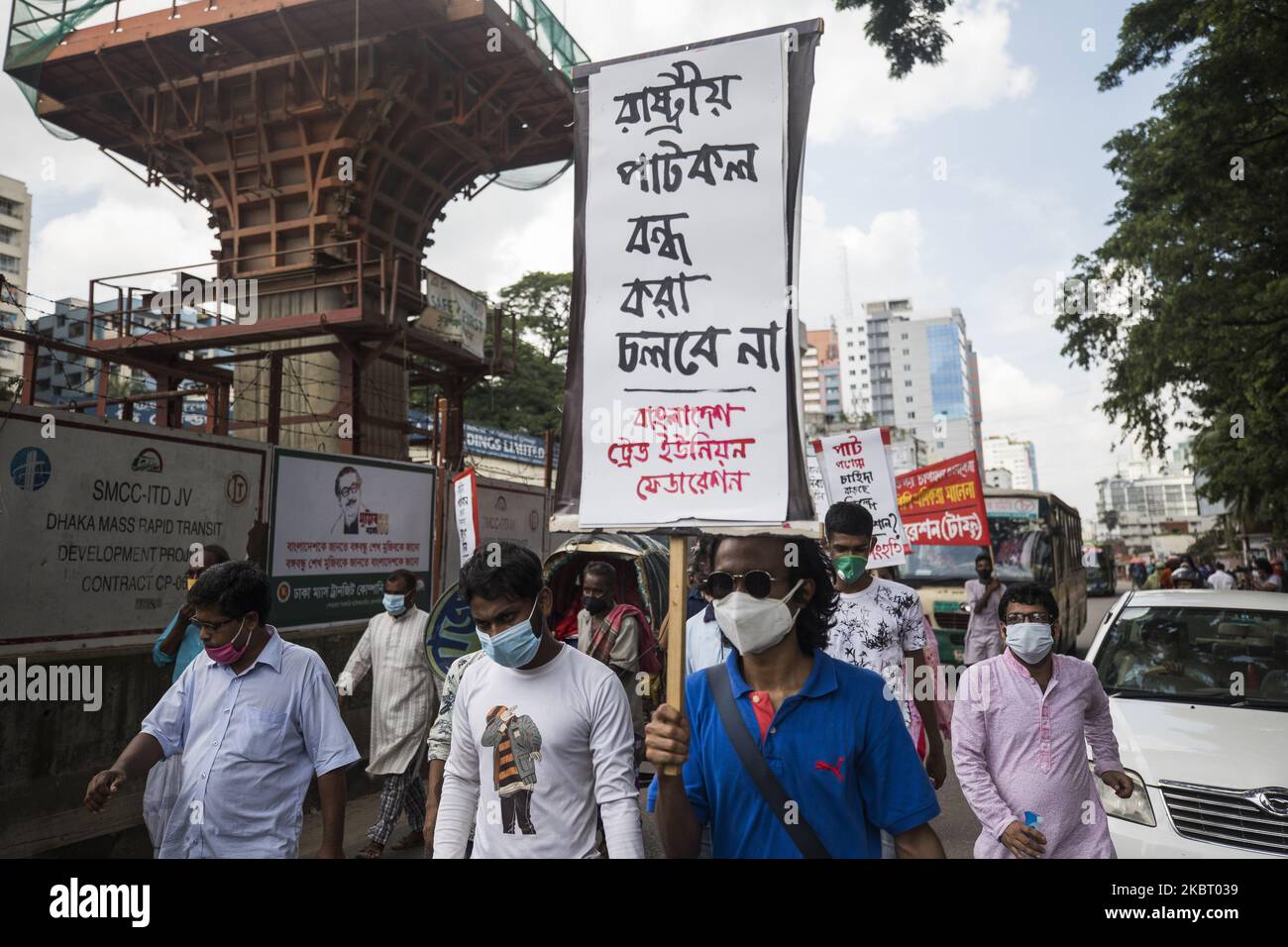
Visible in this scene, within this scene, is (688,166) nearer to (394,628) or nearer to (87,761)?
(394,628)

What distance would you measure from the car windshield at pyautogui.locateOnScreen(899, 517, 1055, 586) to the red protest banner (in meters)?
4.14

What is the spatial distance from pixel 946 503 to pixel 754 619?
7.27m

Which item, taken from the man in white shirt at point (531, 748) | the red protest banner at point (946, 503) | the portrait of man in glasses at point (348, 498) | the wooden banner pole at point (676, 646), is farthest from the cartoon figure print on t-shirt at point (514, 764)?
the red protest banner at point (946, 503)

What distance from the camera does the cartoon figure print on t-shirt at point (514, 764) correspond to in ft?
8.31

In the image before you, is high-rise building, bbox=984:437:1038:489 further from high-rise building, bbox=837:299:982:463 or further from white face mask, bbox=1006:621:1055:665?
white face mask, bbox=1006:621:1055:665

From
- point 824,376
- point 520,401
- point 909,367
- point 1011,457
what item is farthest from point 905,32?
point 1011,457

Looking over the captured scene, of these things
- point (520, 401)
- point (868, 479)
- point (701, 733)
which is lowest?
point (701, 733)

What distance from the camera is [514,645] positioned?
2.65 meters

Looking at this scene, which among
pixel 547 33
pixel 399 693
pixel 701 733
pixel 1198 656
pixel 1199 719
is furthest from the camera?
pixel 547 33

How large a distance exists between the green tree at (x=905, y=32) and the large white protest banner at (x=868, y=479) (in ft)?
15.0

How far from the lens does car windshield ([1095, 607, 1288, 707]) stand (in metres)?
4.89

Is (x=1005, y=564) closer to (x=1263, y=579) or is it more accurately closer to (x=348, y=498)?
(x=1263, y=579)

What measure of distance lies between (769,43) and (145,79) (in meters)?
18.0
